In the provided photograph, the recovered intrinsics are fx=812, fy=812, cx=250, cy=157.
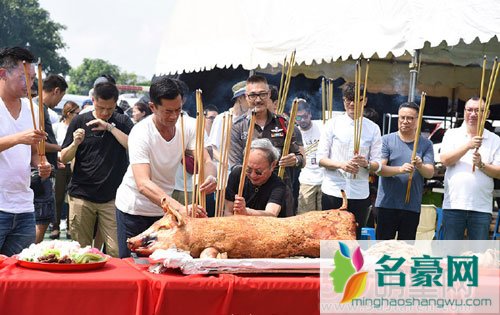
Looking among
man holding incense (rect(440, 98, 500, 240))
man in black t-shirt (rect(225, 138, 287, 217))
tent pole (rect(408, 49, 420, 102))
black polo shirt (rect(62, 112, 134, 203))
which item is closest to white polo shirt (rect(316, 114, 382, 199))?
man holding incense (rect(440, 98, 500, 240))

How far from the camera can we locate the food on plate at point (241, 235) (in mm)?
3059

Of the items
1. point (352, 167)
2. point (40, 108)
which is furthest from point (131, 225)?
point (352, 167)

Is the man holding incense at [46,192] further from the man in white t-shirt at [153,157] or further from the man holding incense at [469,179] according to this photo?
the man holding incense at [469,179]

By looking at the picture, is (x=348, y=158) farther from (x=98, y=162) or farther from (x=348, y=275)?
(x=348, y=275)

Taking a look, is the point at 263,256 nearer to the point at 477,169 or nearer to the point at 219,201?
the point at 219,201

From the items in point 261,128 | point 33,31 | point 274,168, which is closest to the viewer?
point 274,168

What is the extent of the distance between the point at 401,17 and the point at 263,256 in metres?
3.85

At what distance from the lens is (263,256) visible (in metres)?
3.11

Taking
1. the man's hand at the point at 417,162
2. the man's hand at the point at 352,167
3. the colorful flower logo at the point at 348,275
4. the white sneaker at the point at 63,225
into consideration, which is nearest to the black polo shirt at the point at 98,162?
the man's hand at the point at 352,167

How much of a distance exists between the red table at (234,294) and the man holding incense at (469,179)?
264 cm

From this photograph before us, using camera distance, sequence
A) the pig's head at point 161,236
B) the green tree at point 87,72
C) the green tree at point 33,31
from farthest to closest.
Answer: the green tree at point 87,72 → the green tree at point 33,31 → the pig's head at point 161,236

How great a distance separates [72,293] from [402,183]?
3.24m

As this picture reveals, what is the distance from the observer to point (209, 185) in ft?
11.8

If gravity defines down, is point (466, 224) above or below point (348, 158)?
below
